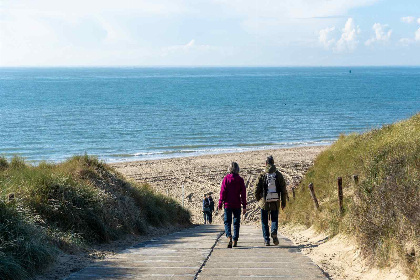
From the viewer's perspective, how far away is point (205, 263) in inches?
305

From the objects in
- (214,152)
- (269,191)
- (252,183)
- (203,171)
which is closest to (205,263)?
(269,191)

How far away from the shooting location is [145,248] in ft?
31.2

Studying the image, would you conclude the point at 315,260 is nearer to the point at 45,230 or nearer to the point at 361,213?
the point at 361,213

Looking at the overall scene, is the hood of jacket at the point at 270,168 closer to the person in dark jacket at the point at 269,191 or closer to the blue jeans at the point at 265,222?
the person in dark jacket at the point at 269,191

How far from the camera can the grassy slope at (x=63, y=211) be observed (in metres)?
7.00

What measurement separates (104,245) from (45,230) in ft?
5.05

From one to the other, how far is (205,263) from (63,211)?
341 cm

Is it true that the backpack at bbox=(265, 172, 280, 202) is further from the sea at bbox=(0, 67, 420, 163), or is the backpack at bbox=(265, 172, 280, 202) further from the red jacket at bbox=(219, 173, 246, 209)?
the sea at bbox=(0, 67, 420, 163)

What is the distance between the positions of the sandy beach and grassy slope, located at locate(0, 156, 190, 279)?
8872 mm

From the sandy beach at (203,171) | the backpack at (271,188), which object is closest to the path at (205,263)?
the backpack at (271,188)

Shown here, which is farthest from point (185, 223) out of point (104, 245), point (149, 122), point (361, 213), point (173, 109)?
point (173, 109)

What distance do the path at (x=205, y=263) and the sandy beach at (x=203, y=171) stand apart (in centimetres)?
1192

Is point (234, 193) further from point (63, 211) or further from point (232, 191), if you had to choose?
point (63, 211)

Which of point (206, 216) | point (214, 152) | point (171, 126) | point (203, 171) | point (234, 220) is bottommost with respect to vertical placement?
point (206, 216)
